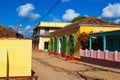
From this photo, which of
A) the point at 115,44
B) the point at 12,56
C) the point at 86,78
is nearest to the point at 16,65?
the point at 12,56

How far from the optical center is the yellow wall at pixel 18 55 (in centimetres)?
1552

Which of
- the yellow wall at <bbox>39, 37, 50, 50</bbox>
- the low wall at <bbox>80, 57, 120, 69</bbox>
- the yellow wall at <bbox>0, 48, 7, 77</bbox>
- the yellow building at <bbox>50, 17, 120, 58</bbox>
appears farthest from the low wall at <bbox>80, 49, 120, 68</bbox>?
the yellow wall at <bbox>39, 37, 50, 50</bbox>

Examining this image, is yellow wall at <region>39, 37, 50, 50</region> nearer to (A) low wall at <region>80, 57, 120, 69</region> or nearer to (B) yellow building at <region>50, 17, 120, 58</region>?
(B) yellow building at <region>50, 17, 120, 58</region>

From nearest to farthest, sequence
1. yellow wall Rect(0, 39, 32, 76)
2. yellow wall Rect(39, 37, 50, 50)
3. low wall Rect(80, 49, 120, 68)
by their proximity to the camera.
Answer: yellow wall Rect(0, 39, 32, 76) < low wall Rect(80, 49, 120, 68) < yellow wall Rect(39, 37, 50, 50)

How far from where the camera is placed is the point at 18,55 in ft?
51.6

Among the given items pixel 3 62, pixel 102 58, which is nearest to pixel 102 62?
pixel 102 58

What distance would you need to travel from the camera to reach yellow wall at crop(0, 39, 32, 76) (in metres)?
15.5

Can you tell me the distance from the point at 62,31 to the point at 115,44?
14906 millimetres

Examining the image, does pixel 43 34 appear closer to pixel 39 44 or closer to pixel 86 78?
pixel 39 44

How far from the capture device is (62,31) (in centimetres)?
4281

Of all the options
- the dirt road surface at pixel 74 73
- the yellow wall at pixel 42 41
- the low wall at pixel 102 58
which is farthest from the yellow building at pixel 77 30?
the yellow wall at pixel 42 41

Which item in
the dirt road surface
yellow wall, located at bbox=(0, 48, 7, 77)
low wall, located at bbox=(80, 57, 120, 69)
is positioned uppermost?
yellow wall, located at bbox=(0, 48, 7, 77)

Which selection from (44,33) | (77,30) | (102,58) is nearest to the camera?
(102,58)

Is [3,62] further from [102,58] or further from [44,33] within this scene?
[44,33]
